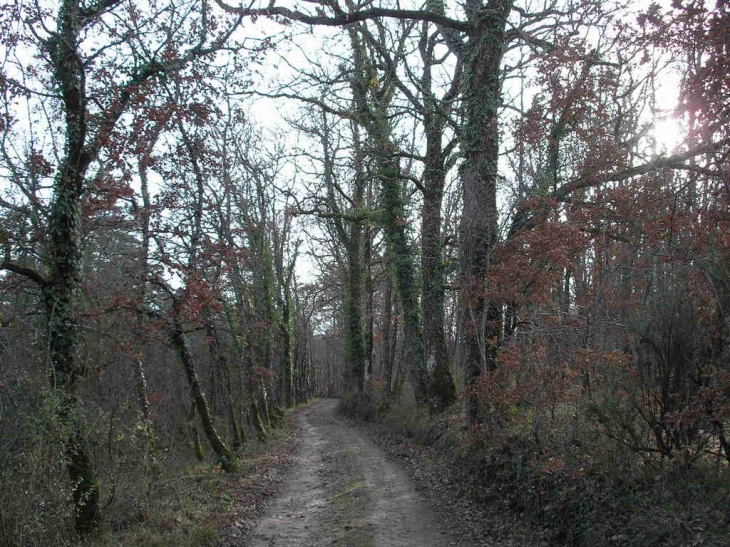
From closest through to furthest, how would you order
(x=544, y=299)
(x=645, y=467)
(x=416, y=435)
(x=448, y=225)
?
(x=645, y=467) < (x=544, y=299) < (x=416, y=435) < (x=448, y=225)

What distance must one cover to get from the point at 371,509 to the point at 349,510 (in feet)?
1.23

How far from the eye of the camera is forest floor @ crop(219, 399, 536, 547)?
7191mm

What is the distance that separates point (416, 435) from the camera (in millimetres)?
14617

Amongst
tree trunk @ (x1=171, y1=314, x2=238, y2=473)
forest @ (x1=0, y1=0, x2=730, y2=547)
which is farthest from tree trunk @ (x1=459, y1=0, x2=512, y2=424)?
tree trunk @ (x1=171, y1=314, x2=238, y2=473)

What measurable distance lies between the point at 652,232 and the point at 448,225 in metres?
10.7

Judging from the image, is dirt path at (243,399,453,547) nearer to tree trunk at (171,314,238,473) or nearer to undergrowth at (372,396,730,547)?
undergrowth at (372,396,730,547)

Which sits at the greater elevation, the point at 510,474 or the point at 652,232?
the point at 652,232

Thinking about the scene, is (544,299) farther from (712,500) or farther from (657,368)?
(712,500)

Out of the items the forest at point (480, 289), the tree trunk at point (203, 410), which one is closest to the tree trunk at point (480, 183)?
the forest at point (480, 289)

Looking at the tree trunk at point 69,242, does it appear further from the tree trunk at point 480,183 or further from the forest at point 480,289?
the tree trunk at point 480,183

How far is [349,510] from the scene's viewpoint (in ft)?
28.3

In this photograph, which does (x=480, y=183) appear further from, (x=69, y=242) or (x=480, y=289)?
(x=69, y=242)

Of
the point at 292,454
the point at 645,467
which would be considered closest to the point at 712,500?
the point at 645,467

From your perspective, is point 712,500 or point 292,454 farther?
point 292,454
